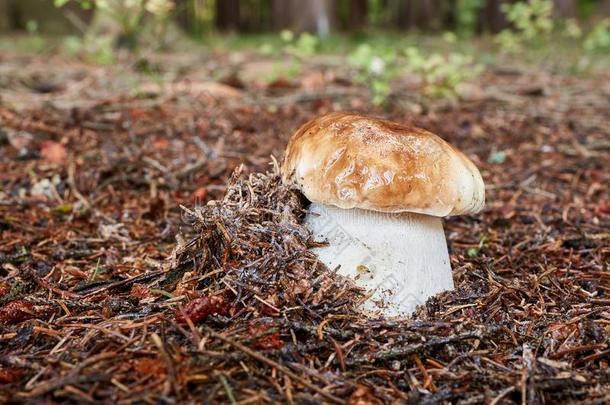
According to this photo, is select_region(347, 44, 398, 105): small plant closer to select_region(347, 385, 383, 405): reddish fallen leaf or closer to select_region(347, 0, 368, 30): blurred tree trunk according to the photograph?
select_region(347, 385, 383, 405): reddish fallen leaf

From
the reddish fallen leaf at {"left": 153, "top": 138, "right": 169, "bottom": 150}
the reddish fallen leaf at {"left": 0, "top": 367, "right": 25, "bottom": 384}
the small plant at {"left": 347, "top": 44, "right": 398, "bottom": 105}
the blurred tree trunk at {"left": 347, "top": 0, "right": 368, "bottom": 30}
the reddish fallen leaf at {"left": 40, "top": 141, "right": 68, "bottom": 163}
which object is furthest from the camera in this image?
the blurred tree trunk at {"left": 347, "top": 0, "right": 368, "bottom": 30}

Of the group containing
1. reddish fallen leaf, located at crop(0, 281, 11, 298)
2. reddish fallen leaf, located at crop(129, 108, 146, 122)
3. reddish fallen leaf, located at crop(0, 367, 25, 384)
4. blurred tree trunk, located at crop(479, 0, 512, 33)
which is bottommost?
reddish fallen leaf, located at crop(0, 281, 11, 298)

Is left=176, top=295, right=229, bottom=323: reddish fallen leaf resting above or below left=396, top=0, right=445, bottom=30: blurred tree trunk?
below

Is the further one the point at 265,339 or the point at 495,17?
the point at 495,17

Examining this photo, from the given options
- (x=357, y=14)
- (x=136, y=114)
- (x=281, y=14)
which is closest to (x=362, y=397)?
(x=136, y=114)

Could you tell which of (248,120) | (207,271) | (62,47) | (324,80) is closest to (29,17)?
(62,47)

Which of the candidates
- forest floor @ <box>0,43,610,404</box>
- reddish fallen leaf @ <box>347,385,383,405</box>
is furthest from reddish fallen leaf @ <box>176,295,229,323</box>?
reddish fallen leaf @ <box>347,385,383,405</box>

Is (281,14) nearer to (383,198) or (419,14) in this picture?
(419,14)

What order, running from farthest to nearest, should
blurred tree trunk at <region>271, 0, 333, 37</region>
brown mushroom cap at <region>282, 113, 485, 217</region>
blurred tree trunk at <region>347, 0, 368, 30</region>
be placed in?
blurred tree trunk at <region>347, 0, 368, 30</region> < blurred tree trunk at <region>271, 0, 333, 37</region> < brown mushroom cap at <region>282, 113, 485, 217</region>
